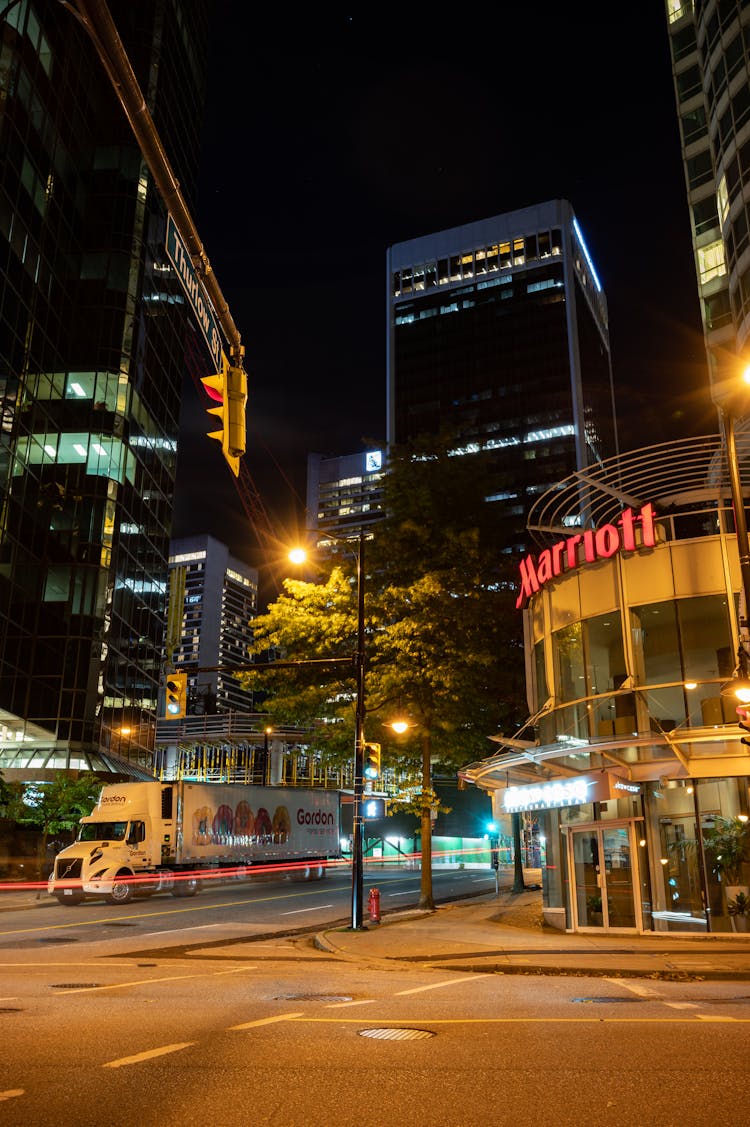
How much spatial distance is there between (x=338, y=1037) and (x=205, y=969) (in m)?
7.53

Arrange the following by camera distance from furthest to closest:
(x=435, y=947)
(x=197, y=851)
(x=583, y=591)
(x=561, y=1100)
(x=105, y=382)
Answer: (x=105, y=382), (x=197, y=851), (x=583, y=591), (x=435, y=947), (x=561, y=1100)

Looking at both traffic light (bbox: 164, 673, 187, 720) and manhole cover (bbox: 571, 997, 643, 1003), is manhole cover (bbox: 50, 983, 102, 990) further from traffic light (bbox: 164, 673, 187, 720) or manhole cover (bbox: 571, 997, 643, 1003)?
traffic light (bbox: 164, 673, 187, 720)

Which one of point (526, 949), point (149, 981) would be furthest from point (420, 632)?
point (149, 981)

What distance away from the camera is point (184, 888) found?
33000mm

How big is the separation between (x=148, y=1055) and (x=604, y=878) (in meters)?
15.8

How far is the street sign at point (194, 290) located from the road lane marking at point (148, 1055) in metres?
6.40

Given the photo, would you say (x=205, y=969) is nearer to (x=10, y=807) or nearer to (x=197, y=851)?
(x=197, y=851)

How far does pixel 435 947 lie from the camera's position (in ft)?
58.4

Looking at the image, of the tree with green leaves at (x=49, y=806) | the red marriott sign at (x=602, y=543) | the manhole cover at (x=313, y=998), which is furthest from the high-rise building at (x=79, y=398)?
the manhole cover at (x=313, y=998)

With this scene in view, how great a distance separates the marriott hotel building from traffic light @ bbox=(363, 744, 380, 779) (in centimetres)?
302

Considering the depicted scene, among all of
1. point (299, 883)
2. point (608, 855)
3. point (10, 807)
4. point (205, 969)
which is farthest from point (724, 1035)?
point (10, 807)

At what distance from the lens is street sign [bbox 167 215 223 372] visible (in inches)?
324

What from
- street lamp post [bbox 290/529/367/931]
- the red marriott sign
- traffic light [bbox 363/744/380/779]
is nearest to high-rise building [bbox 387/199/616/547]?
the red marriott sign

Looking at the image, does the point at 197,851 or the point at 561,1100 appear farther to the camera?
the point at 197,851
